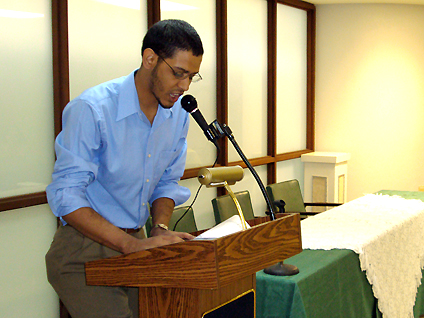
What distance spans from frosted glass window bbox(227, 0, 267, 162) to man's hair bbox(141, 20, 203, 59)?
3.29 m

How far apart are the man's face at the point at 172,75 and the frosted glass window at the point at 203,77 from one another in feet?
8.42

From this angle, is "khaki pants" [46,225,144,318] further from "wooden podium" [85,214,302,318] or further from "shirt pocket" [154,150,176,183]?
"shirt pocket" [154,150,176,183]

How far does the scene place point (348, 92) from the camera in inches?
235

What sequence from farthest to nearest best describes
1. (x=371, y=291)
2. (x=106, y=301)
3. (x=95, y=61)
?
(x=95, y=61)
(x=371, y=291)
(x=106, y=301)

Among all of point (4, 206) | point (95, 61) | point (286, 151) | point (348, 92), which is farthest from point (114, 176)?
point (348, 92)

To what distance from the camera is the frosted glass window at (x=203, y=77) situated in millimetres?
4129

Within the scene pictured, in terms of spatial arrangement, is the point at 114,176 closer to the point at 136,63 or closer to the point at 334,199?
the point at 136,63

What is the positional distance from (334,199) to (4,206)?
3.92 metres

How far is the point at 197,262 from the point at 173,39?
656mm

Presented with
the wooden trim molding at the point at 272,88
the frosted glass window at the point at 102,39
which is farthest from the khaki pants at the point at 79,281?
the wooden trim molding at the point at 272,88

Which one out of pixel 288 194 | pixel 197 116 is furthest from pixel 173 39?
pixel 288 194

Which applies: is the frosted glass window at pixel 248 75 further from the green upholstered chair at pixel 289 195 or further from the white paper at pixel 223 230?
the white paper at pixel 223 230

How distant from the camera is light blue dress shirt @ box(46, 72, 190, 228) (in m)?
1.38

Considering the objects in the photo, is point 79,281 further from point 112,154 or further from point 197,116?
point 197,116
